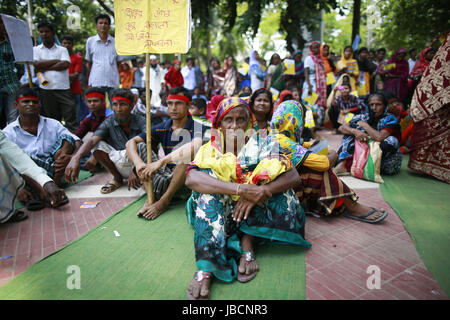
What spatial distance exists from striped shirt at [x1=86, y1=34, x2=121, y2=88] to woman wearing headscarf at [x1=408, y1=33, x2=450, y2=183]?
5.06 m

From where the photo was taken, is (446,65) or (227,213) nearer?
(227,213)

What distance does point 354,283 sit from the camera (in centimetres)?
190

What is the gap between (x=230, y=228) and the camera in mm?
2273

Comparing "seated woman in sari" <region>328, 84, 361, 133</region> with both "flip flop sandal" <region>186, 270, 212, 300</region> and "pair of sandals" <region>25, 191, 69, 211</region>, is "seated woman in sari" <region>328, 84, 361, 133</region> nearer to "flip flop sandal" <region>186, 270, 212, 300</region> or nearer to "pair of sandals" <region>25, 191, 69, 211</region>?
"flip flop sandal" <region>186, 270, 212, 300</region>

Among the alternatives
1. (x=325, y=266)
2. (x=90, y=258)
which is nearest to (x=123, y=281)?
(x=90, y=258)

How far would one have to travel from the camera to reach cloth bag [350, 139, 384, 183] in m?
4.05

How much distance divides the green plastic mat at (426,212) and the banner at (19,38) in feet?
17.5

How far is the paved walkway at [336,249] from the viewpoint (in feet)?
6.07

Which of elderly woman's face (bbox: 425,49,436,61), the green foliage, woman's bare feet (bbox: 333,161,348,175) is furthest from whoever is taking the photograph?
the green foliage

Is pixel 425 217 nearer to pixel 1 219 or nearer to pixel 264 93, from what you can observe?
pixel 264 93

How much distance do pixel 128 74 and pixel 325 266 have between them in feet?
25.8

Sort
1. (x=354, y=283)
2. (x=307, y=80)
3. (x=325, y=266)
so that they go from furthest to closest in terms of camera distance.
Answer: (x=307, y=80) < (x=325, y=266) < (x=354, y=283)

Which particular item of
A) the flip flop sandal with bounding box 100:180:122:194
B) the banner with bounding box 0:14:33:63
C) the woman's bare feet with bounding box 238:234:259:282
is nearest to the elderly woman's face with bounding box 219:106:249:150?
the woman's bare feet with bounding box 238:234:259:282

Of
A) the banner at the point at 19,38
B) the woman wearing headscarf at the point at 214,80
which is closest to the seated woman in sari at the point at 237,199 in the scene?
the banner at the point at 19,38
